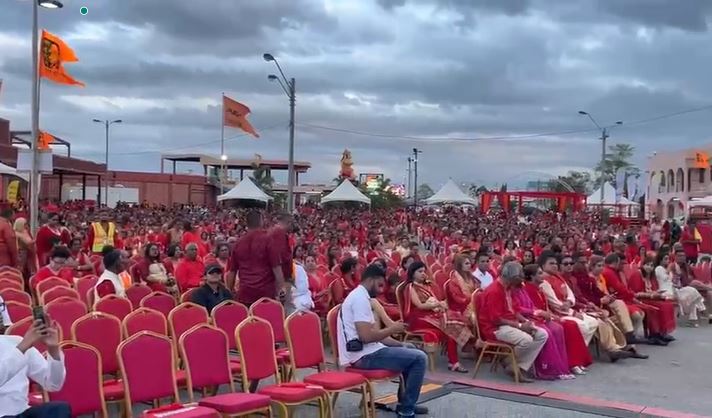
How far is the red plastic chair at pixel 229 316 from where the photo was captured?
7.10 m

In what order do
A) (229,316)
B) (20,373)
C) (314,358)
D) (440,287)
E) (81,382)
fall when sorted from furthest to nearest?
(440,287)
(229,316)
(314,358)
(81,382)
(20,373)

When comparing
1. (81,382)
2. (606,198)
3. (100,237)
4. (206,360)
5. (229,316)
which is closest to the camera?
(81,382)

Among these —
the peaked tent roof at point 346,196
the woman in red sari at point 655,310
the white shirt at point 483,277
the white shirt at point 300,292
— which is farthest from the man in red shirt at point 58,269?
the peaked tent roof at point 346,196

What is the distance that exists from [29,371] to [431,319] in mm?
5189

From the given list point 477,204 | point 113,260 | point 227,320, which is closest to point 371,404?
point 227,320

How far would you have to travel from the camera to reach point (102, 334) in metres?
6.13

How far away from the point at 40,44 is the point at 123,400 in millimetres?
10708

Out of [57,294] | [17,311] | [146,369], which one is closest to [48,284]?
[57,294]

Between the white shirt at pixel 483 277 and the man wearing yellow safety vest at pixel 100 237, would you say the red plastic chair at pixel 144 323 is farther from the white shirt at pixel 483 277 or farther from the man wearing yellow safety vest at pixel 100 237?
the man wearing yellow safety vest at pixel 100 237

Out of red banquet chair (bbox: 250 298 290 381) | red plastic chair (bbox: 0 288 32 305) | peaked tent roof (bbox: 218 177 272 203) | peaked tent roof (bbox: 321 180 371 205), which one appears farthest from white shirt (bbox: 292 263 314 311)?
peaked tent roof (bbox: 321 180 371 205)

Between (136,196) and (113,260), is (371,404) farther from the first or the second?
(136,196)

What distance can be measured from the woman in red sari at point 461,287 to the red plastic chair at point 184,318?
139 inches

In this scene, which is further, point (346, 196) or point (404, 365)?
point (346, 196)

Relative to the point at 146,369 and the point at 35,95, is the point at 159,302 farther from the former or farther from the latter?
the point at 35,95
